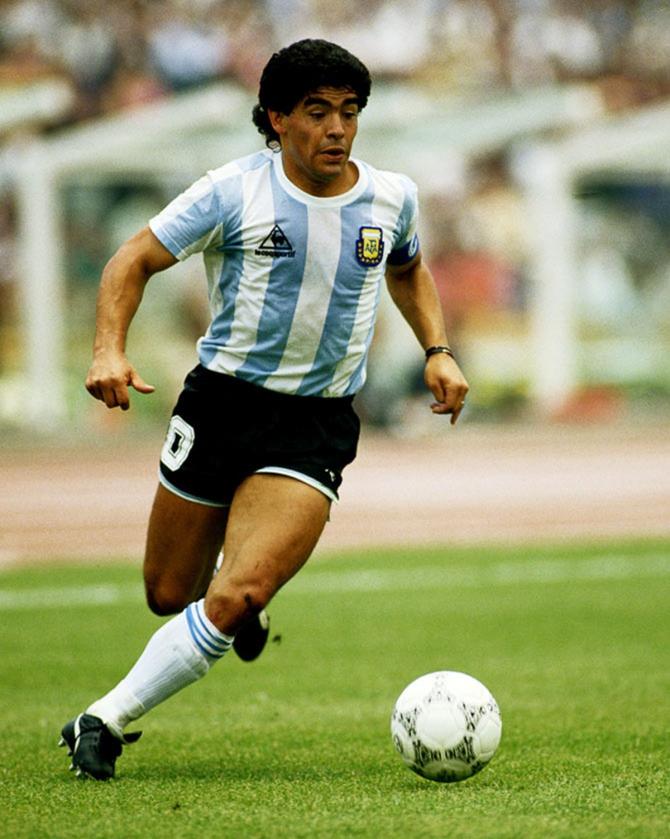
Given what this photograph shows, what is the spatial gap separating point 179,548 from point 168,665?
58 centimetres

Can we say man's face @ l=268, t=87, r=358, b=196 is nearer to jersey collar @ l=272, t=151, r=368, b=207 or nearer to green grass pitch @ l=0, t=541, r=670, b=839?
jersey collar @ l=272, t=151, r=368, b=207

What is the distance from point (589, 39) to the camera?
1538 inches

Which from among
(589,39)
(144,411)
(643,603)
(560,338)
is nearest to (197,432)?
(643,603)

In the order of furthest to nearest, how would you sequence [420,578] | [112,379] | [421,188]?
1. [421,188]
2. [420,578]
3. [112,379]

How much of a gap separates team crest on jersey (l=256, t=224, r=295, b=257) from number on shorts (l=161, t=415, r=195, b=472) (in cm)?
68

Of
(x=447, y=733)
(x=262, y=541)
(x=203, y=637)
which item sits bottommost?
(x=447, y=733)

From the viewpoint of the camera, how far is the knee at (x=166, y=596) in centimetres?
593

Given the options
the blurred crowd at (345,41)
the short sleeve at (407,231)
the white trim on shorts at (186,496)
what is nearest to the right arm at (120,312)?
the white trim on shorts at (186,496)

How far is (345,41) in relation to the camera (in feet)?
122

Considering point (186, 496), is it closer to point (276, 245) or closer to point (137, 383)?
point (137, 383)

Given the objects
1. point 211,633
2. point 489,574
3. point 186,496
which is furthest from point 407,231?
point 489,574

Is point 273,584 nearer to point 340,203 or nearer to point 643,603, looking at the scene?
point 340,203

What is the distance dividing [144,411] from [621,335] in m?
10.8

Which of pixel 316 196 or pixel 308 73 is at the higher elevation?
pixel 308 73
